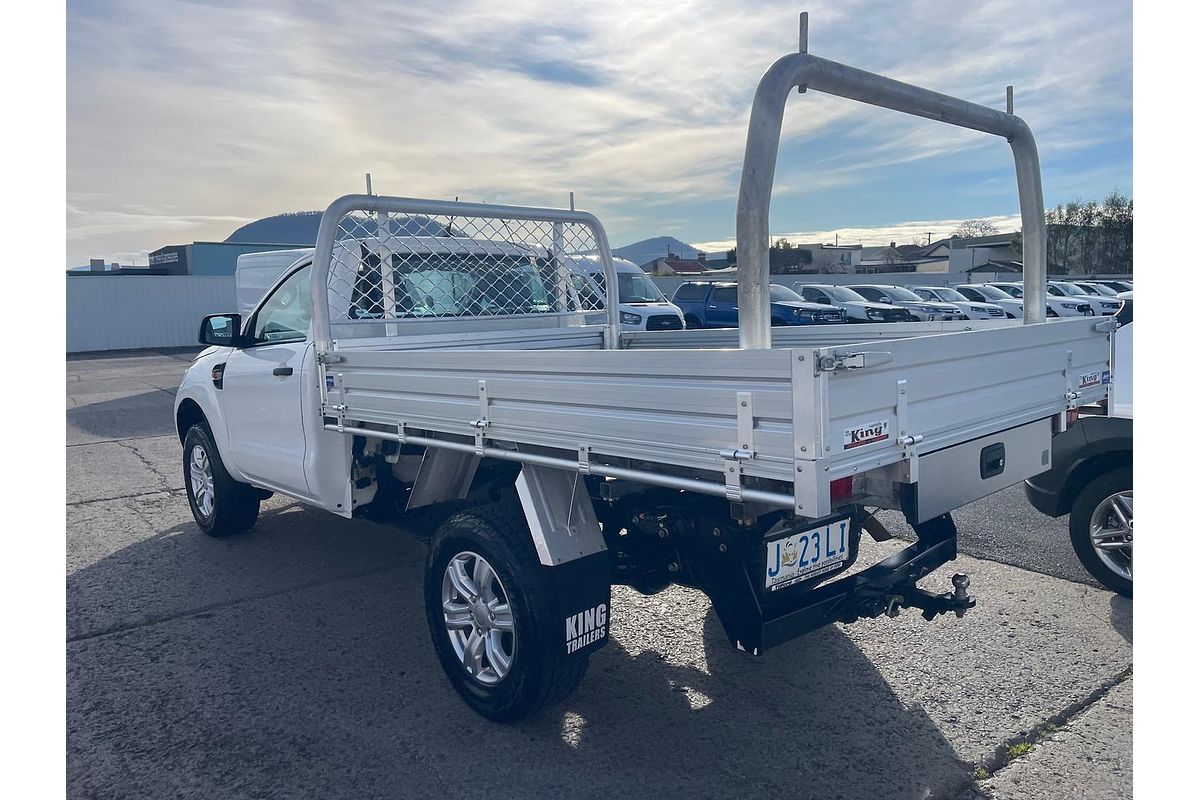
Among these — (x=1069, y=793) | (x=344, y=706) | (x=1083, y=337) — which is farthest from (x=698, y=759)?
(x=1083, y=337)

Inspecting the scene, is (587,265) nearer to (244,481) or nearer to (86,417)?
(244,481)

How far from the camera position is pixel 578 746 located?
338cm

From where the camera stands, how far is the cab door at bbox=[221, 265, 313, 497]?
4.75 m

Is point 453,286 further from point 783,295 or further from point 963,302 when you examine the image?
point 963,302

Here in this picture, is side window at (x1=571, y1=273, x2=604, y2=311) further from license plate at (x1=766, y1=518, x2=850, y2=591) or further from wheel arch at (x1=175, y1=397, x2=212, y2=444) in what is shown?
license plate at (x1=766, y1=518, x2=850, y2=591)

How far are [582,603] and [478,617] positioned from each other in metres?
0.52

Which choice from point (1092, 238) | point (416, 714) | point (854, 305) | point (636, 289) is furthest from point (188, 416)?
point (1092, 238)

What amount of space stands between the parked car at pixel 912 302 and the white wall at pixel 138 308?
21708 mm

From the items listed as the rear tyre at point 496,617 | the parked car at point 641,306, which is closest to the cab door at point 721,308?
the parked car at point 641,306

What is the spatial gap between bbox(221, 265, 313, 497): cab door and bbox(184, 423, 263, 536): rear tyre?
458mm

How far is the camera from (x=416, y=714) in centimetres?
367

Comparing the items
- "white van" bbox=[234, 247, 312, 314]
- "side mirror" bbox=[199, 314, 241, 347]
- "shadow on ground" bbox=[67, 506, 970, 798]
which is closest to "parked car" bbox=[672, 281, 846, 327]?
"white van" bbox=[234, 247, 312, 314]

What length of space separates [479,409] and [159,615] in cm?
270

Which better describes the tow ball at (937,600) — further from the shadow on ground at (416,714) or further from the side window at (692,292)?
the side window at (692,292)
